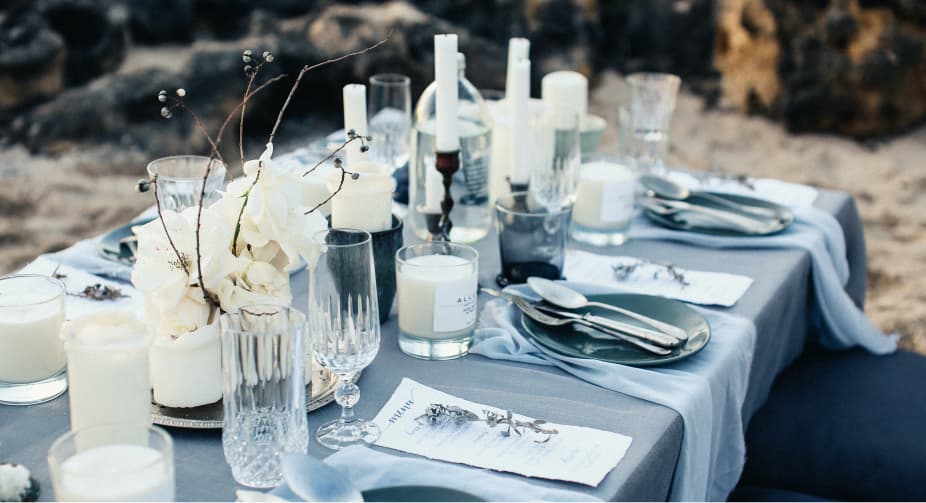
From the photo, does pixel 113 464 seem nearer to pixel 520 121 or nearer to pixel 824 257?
pixel 520 121

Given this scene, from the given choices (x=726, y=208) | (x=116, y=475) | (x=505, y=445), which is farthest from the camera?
(x=726, y=208)

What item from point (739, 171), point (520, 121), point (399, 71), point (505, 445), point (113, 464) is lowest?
point (739, 171)

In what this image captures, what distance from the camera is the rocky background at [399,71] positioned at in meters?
4.47

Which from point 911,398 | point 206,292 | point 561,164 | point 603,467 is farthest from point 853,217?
point 206,292

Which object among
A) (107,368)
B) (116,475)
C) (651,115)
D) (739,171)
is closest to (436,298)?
(107,368)

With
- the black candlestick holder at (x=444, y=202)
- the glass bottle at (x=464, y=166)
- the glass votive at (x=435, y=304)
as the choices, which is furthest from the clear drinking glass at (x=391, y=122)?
the glass votive at (x=435, y=304)

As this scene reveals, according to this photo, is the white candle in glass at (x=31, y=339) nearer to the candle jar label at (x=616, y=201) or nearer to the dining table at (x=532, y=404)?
the dining table at (x=532, y=404)

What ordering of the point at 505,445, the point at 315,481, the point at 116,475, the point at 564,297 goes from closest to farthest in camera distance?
the point at 116,475 → the point at 315,481 → the point at 505,445 → the point at 564,297

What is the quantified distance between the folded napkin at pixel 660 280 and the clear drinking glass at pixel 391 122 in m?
0.52

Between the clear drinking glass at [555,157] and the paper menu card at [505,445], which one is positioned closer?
the paper menu card at [505,445]

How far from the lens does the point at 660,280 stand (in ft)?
5.31

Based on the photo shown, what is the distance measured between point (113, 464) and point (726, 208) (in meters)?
1.41

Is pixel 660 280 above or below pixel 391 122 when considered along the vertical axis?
below

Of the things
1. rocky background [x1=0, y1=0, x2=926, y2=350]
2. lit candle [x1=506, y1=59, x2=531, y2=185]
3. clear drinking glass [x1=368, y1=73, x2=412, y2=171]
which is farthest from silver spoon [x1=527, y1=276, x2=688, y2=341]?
rocky background [x1=0, y1=0, x2=926, y2=350]
